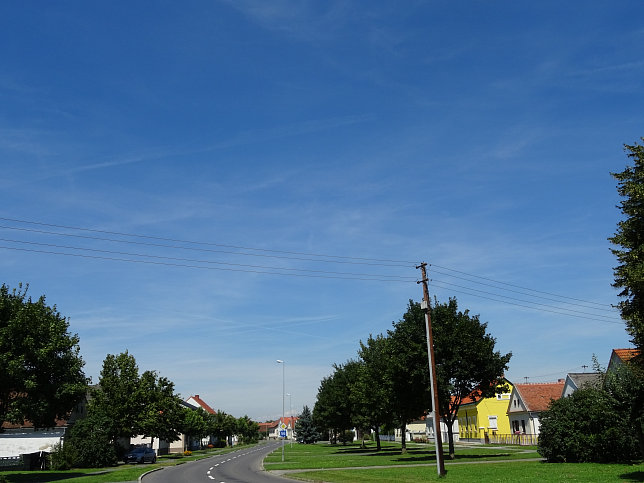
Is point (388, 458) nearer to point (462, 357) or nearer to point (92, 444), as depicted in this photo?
point (462, 357)

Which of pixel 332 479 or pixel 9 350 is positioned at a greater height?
pixel 9 350

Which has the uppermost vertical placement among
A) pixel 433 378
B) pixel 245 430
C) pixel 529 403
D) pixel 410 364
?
pixel 410 364

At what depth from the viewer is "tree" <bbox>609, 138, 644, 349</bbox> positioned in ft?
65.1

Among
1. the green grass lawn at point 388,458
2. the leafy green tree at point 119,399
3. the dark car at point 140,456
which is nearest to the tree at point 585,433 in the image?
the green grass lawn at point 388,458

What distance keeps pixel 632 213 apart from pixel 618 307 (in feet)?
12.0

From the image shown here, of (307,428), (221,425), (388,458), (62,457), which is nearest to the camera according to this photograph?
(388,458)

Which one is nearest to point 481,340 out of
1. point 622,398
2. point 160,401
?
point 622,398

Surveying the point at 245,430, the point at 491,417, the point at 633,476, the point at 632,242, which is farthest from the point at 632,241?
the point at 245,430

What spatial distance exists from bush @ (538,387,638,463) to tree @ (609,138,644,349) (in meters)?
11.5

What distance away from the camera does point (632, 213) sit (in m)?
20.8

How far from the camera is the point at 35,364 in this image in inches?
1534

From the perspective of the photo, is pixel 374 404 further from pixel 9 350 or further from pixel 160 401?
pixel 9 350

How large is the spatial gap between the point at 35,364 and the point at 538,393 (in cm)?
5772

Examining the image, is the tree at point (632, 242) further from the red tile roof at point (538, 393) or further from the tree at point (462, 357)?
the red tile roof at point (538, 393)
